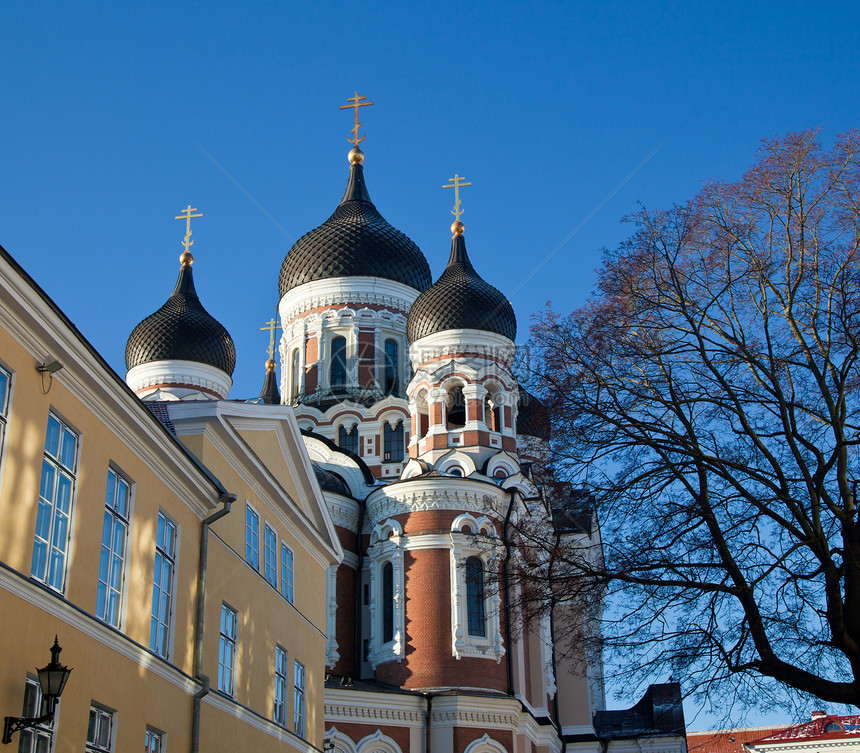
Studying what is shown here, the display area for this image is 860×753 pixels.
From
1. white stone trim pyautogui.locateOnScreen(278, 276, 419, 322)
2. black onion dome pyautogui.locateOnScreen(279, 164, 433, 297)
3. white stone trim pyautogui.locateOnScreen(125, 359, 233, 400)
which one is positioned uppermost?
black onion dome pyautogui.locateOnScreen(279, 164, 433, 297)

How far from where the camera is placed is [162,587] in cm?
1267

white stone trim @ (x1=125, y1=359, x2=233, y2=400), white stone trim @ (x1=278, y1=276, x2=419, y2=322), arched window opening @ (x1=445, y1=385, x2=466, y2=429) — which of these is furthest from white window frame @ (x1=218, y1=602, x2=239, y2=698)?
white stone trim @ (x1=278, y1=276, x2=419, y2=322)

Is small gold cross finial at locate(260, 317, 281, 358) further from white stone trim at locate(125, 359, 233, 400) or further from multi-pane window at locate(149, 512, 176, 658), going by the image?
multi-pane window at locate(149, 512, 176, 658)

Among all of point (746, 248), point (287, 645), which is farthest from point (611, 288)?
point (287, 645)

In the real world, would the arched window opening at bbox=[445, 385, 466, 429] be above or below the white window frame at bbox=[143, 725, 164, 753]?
above

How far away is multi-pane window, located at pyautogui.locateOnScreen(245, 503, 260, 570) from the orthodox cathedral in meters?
3.80

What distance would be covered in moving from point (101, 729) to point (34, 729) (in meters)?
1.43

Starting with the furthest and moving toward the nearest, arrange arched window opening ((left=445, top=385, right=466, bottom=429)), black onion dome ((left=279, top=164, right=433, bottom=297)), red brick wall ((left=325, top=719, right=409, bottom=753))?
black onion dome ((left=279, top=164, right=433, bottom=297))
arched window opening ((left=445, top=385, right=466, bottom=429))
red brick wall ((left=325, top=719, right=409, bottom=753))

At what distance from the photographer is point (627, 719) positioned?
3669cm

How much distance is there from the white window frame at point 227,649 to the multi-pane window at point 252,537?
3.33 ft

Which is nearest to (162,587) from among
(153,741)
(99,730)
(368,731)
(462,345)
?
(153,741)

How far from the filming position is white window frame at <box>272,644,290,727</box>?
53.9 ft

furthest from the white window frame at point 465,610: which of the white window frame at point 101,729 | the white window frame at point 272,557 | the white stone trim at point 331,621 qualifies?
the white window frame at point 101,729

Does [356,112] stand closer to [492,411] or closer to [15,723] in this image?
[492,411]
